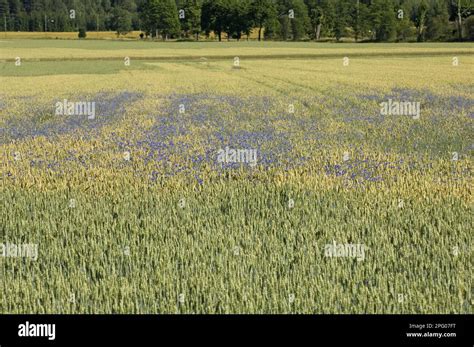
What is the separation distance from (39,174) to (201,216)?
182 inches

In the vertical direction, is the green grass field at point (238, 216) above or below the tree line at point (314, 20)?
below

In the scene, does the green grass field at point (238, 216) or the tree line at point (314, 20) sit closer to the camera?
the green grass field at point (238, 216)

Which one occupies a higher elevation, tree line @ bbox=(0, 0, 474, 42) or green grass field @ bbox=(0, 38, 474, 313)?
tree line @ bbox=(0, 0, 474, 42)

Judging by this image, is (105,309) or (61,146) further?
(61,146)

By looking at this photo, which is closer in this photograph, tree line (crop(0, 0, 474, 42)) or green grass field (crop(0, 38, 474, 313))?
green grass field (crop(0, 38, 474, 313))

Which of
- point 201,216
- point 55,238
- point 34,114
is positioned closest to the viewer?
point 55,238

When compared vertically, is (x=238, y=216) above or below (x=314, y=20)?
below

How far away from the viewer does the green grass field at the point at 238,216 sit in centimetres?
546

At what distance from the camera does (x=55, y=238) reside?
726 cm

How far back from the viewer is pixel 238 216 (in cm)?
815

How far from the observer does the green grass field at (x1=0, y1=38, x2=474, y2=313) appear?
5.46 metres
